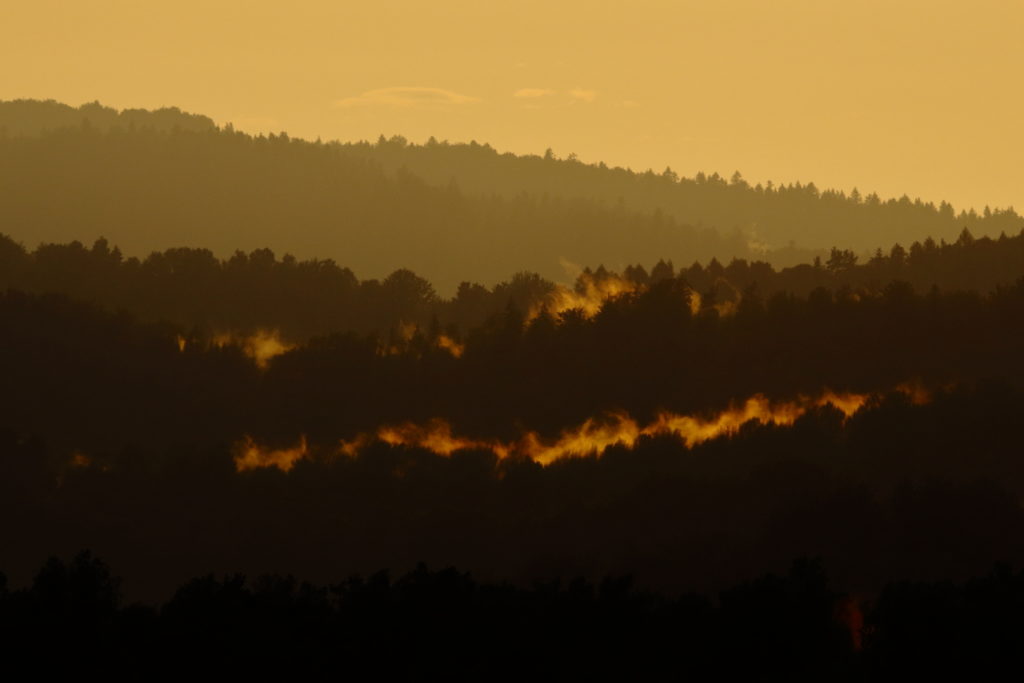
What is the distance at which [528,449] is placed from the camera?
156 meters

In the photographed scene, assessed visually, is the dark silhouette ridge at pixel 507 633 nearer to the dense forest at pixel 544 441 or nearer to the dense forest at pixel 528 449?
the dense forest at pixel 528 449

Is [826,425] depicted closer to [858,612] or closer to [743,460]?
[743,460]

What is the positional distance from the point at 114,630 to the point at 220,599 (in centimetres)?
522

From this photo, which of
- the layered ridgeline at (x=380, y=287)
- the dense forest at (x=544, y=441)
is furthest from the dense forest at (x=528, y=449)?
the layered ridgeline at (x=380, y=287)

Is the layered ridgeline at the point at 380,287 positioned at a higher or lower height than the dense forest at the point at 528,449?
higher

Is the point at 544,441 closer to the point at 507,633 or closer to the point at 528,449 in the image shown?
the point at 528,449

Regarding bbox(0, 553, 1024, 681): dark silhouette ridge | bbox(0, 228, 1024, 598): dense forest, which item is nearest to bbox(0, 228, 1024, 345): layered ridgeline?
bbox(0, 228, 1024, 598): dense forest

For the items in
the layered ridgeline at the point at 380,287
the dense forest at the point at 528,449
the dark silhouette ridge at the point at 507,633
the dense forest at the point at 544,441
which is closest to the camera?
the dark silhouette ridge at the point at 507,633

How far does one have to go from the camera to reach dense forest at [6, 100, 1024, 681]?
299 feet

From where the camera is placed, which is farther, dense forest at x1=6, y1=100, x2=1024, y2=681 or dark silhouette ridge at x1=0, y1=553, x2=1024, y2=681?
dense forest at x1=6, y1=100, x2=1024, y2=681

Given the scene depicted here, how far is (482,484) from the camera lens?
146250 mm

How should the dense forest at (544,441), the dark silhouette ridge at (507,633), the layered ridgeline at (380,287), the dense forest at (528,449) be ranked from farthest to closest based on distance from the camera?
the layered ridgeline at (380,287), the dense forest at (544,441), the dense forest at (528,449), the dark silhouette ridge at (507,633)

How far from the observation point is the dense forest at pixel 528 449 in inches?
3588

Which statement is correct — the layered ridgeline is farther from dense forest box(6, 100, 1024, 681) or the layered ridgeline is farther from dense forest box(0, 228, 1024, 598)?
dense forest box(0, 228, 1024, 598)
